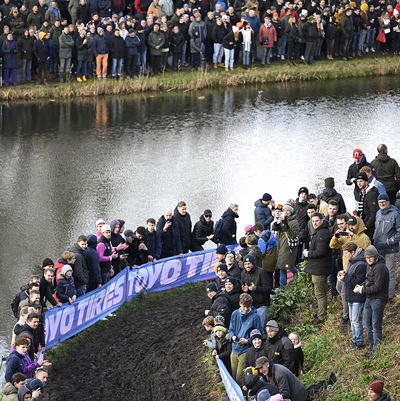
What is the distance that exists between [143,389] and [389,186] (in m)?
7.49

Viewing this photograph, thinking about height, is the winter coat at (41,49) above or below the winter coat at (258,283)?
above

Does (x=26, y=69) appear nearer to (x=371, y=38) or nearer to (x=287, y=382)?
(x=371, y=38)

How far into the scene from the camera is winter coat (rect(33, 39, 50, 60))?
96.3 feet

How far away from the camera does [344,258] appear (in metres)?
12.0

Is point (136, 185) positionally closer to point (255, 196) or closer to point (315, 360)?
point (255, 196)

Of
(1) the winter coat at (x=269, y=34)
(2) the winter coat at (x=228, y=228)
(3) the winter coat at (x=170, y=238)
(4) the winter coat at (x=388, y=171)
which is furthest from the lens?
(1) the winter coat at (x=269, y=34)

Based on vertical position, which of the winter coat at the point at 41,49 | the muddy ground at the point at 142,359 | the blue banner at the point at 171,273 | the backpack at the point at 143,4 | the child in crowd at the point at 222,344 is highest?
the backpack at the point at 143,4

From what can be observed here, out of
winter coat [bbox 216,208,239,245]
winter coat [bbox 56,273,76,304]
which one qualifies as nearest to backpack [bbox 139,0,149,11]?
winter coat [bbox 216,208,239,245]

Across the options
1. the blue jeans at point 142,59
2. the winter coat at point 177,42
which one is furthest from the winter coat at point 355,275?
the winter coat at point 177,42

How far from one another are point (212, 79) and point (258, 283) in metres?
21.6

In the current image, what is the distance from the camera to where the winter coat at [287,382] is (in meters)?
9.89

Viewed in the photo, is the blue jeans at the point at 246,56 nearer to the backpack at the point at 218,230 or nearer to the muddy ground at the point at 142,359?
the backpack at the point at 218,230

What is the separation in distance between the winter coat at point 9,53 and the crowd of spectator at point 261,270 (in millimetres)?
15450

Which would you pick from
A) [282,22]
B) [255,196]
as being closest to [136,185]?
[255,196]
